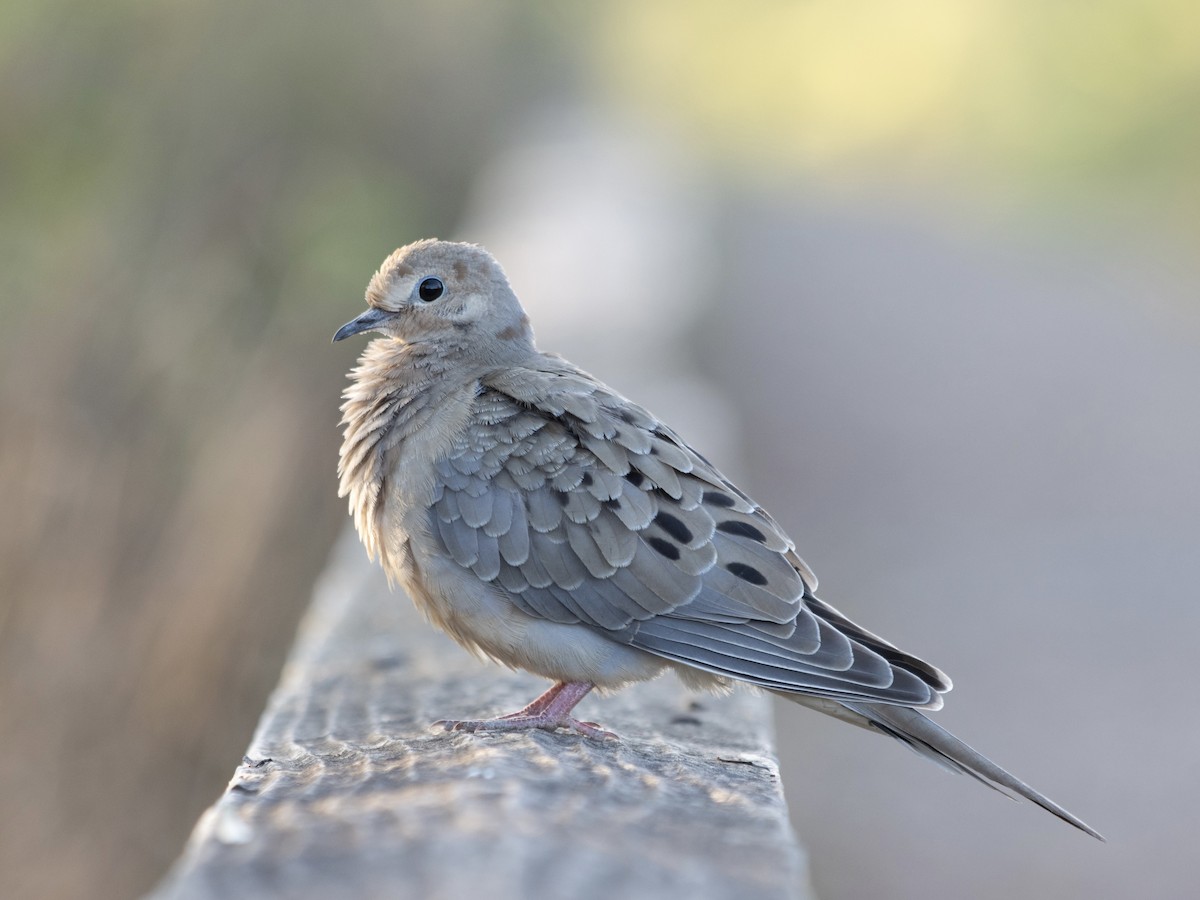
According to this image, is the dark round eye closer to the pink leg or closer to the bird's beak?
the bird's beak

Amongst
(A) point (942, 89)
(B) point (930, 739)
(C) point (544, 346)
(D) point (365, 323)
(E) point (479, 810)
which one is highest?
(A) point (942, 89)

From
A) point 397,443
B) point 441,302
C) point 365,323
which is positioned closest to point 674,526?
point 397,443

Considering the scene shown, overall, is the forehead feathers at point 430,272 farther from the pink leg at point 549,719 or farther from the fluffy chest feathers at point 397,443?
the pink leg at point 549,719

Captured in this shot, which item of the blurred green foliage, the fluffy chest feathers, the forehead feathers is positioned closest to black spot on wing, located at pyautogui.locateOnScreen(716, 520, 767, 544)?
the fluffy chest feathers

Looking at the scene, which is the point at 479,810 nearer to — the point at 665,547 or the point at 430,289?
the point at 665,547

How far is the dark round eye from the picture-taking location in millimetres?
4324

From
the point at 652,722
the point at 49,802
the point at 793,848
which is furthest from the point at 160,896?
the point at 49,802

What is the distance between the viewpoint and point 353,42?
12.0 m

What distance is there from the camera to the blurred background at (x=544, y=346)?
4.96 m

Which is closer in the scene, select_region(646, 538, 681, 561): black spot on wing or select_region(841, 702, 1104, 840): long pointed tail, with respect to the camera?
select_region(841, 702, 1104, 840): long pointed tail

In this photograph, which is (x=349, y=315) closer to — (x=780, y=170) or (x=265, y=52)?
(x=265, y=52)

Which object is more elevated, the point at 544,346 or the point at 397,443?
the point at 544,346

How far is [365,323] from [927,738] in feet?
6.76

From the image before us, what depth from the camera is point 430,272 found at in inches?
170
